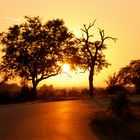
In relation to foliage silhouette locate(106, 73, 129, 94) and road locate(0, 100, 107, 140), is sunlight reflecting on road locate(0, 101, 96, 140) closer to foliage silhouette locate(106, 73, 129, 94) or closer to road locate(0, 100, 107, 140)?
road locate(0, 100, 107, 140)

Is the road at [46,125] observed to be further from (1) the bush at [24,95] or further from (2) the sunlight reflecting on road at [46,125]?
(1) the bush at [24,95]

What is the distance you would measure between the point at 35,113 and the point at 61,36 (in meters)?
34.8

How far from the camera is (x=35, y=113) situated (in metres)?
27.6

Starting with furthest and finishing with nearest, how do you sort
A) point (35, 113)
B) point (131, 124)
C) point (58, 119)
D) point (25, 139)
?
1. point (35, 113)
2. point (58, 119)
3. point (131, 124)
4. point (25, 139)

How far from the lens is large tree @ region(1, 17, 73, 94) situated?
6025 centimetres

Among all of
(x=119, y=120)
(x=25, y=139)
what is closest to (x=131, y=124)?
(x=119, y=120)

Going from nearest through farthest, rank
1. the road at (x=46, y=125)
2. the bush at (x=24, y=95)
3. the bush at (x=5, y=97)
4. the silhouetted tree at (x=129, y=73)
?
the road at (x=46, y=125) < the bush at (x=5, y=97) < the bush at (x=24, y=95) < the silhouetted tree at (x=129, y=73)

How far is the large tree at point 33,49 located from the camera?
60250 mm

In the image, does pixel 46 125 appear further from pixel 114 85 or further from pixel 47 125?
pixel 114 85

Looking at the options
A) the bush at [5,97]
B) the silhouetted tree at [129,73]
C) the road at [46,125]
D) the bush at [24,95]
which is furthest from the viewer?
the silhouetted tree at [129,73]

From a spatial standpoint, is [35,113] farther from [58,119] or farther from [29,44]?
[29,44]

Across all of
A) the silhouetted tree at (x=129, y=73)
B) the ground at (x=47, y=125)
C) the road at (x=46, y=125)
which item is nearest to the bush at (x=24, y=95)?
the silhouetted tree at (x=129, y=73)

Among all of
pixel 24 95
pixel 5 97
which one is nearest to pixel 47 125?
pixel 5 97

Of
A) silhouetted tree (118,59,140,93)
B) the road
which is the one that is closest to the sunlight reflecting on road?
the road
